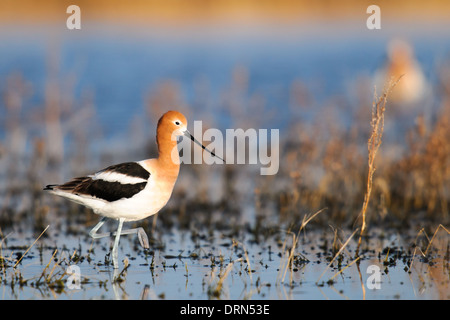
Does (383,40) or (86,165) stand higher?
(383,40)

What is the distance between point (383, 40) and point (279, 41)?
3.70 m

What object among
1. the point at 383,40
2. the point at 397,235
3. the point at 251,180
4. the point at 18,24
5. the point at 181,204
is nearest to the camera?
the point at 397,235

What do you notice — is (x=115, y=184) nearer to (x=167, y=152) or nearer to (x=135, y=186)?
(x=135, y=186)

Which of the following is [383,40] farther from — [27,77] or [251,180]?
[251,180]

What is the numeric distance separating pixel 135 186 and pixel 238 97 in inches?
296

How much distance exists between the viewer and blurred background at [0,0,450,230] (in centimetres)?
891

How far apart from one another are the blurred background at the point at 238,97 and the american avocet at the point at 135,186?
1.68 m

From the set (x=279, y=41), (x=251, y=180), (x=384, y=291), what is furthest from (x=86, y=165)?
(x=279, y=41)

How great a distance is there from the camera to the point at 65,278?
601 cm

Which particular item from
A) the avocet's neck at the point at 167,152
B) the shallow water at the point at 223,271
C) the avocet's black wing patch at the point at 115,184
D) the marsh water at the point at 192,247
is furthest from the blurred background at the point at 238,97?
the avocet's black wing patch at the point at 115,184

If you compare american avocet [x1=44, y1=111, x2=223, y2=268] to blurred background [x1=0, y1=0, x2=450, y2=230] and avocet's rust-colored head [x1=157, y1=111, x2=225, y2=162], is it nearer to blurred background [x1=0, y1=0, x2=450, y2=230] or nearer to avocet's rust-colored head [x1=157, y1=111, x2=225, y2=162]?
avocet's rust-colored head [x1=157, y1=111, x2=225, y2=162]

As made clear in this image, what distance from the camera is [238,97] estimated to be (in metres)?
13.9

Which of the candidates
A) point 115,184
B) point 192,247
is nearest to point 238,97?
point 192,247

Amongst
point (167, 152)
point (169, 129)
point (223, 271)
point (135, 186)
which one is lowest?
point (223, 271)
